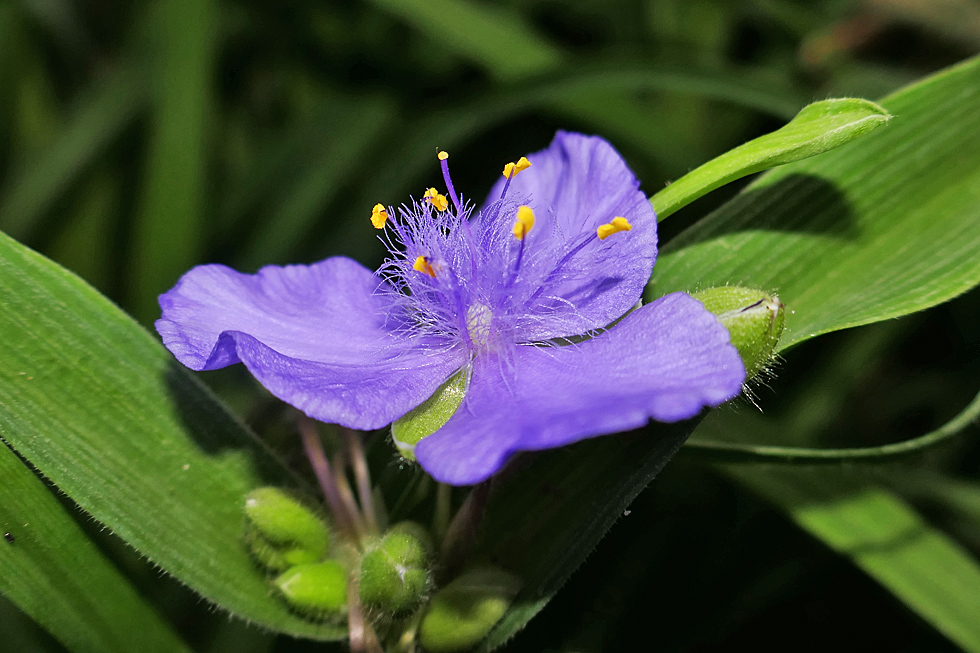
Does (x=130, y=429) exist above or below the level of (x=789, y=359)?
above

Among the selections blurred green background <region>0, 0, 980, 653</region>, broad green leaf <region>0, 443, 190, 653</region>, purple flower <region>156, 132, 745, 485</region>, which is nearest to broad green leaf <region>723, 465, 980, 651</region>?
blurred green background <region>0, 0, 980, 653</region>

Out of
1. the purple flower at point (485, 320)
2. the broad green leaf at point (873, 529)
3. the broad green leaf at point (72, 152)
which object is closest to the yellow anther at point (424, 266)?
the purple flower at point (485, 320)

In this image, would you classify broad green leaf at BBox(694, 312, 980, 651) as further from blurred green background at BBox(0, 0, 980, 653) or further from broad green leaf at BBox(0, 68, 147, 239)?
broad green leaf at BBox(0, 68, 147, 239)

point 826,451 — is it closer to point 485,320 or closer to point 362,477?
point 485,320

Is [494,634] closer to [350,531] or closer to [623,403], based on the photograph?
[350,531]

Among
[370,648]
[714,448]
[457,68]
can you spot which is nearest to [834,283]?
[714,448]

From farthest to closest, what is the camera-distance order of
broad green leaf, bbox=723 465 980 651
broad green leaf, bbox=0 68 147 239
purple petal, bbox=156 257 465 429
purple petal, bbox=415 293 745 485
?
broad green leaf, bbox=0 68 147 239 < broad green leaf, bbox=723 465 980 651 < purple petal, bbox=156 257 465 429 < purple petal, bbox=415 293 745 485

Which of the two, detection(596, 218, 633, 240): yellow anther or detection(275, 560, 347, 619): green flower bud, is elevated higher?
detection(596, 218, 633, 240): yellow anther
